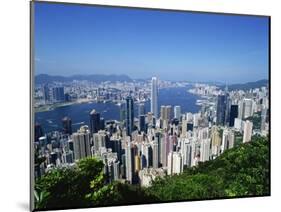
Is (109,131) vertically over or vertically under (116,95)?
under

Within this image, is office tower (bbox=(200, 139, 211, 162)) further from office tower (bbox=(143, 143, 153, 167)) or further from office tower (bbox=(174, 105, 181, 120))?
office tower (bbox=(143, 143, 153, 167))

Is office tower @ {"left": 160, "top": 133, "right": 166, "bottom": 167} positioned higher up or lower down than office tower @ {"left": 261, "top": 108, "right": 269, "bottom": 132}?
lower down

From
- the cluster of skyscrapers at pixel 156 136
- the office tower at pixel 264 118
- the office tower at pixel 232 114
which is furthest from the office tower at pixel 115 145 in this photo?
the office tower at pixel 264 118

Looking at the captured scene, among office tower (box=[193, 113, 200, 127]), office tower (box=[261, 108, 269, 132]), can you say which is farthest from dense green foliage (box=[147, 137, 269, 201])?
office tower (box=[193, 113, 200, 127])
